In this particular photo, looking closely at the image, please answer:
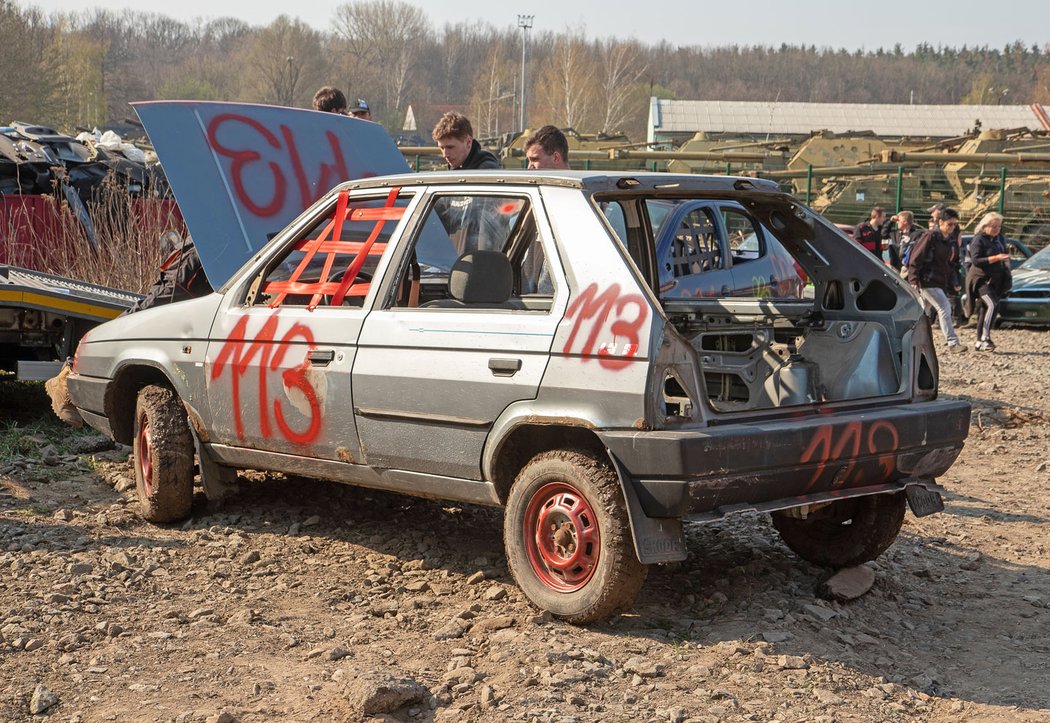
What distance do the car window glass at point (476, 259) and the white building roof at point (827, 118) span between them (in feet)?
258

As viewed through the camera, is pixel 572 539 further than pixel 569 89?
No

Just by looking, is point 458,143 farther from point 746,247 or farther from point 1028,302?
point 1028,302

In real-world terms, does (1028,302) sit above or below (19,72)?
below

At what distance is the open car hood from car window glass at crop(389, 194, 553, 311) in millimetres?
1642

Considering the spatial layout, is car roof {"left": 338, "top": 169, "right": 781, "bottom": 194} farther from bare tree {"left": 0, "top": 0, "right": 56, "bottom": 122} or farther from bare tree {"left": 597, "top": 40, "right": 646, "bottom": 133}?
bare tree {"left": 597, "top": 40, "right": 646, "bottom": 133}

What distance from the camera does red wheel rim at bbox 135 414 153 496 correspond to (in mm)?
6340

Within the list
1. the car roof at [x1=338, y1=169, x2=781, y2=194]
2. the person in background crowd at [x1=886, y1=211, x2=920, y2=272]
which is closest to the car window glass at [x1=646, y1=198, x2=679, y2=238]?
the car roof at [x1=338, y1=169, x2=781, y2=194]

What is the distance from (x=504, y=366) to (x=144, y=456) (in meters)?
2.55

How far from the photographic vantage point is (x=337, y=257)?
5629 mm

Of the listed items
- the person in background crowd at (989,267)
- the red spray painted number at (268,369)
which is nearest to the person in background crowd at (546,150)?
the red spray painted number at (268,369)

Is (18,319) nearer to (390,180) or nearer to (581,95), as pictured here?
(390,180)

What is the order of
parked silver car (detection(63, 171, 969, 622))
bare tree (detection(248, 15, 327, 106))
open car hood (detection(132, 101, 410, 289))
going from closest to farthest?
parked silver car (detection(63, 171, 969, 622)) < open car hood (detection(132, 101, 410, 289)) < bare tree (detection(248, 15, 327, 106))

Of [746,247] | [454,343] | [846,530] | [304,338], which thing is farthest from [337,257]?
[746,247]

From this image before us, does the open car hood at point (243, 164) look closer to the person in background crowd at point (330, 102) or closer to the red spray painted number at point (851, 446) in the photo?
the person in background crowd at point (330, 102)
